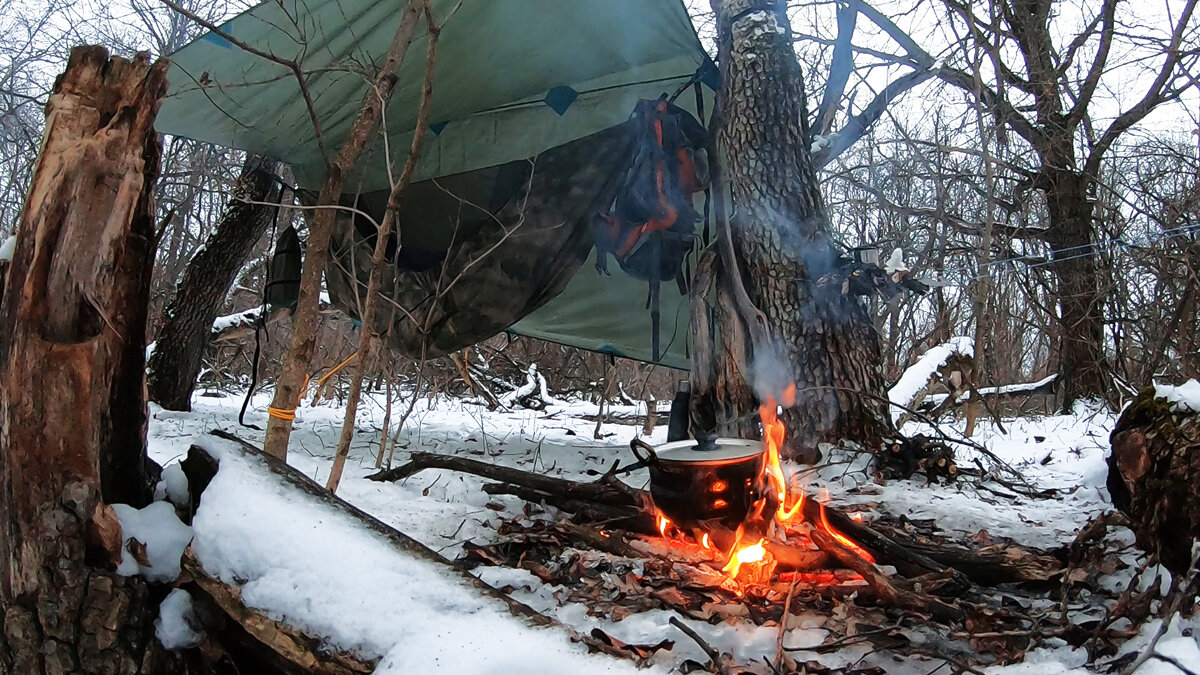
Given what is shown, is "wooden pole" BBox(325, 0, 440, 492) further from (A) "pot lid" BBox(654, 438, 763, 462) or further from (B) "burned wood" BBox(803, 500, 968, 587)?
(B) "burned wood" BBox(803, 500, 968, 587)

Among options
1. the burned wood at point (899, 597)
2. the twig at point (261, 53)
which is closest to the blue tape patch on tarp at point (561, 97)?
the twig at point (261, 53)

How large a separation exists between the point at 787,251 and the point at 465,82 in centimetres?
201

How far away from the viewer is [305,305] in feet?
8.41

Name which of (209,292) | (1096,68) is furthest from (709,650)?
(1096,68)

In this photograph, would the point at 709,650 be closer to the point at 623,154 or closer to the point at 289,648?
the point at 289,648

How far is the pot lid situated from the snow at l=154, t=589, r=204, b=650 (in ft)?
4.41

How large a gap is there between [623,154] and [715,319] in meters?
1.07

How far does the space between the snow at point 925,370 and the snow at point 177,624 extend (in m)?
4.32

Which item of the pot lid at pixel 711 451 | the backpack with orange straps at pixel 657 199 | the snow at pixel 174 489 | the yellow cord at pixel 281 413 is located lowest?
the snow at pixel 174 489

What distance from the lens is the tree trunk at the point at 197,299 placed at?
5.16 metres

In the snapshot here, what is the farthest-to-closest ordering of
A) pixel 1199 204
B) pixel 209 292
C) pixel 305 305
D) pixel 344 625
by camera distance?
pixel 1199 204
pixel 209 292
pixel 305 305
pixel 344 625

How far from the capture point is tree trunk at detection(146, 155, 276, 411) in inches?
203

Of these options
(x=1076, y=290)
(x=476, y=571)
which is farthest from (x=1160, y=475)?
(x=1076, y=290)

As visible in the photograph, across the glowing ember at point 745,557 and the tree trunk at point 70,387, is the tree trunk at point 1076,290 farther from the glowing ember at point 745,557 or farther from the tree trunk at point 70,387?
the tree trunk at point 70,387
